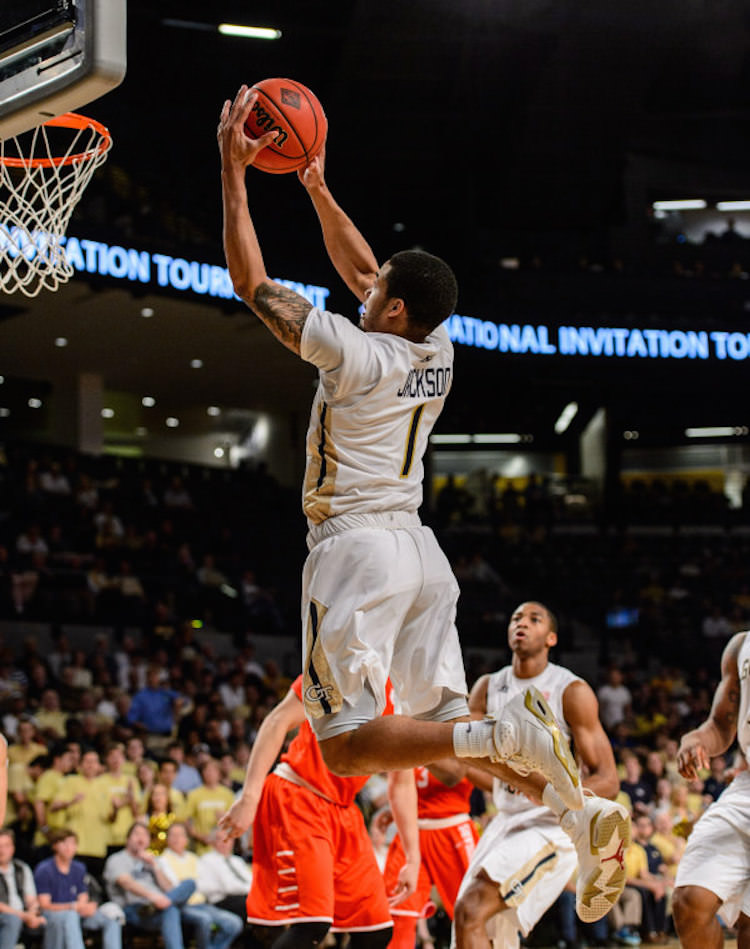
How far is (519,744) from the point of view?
348 centimetres

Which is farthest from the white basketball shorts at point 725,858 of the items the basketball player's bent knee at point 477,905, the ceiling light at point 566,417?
the ceiling light at point 566,417

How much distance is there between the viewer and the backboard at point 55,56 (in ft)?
12.0

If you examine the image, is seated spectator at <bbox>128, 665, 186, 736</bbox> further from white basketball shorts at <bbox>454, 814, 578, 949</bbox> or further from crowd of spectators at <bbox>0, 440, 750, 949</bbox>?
white basketball shorts at <bbox>454, 814, 578, 949</bbox>

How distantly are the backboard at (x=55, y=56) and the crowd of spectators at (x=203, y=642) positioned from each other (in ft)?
15.4

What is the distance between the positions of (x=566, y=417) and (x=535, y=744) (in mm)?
24638

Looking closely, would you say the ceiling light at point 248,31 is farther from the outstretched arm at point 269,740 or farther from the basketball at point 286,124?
the outstretched arm at point 269,740

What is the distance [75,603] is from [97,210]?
4.64 metres

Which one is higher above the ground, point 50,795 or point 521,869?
point 521,869

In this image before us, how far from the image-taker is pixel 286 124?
165 inches

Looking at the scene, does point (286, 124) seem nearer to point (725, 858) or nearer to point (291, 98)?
point (291, 98)

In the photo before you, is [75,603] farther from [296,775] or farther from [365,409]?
[365,409]

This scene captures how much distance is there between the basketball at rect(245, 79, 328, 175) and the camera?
4.11 meters

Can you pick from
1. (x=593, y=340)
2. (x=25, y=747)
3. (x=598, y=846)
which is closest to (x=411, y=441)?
(x=598, y=846)

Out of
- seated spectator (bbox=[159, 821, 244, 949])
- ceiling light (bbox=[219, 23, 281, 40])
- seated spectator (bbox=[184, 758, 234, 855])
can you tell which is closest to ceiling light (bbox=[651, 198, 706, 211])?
ceiling light (bbox=[219, 23, 281, 40])
